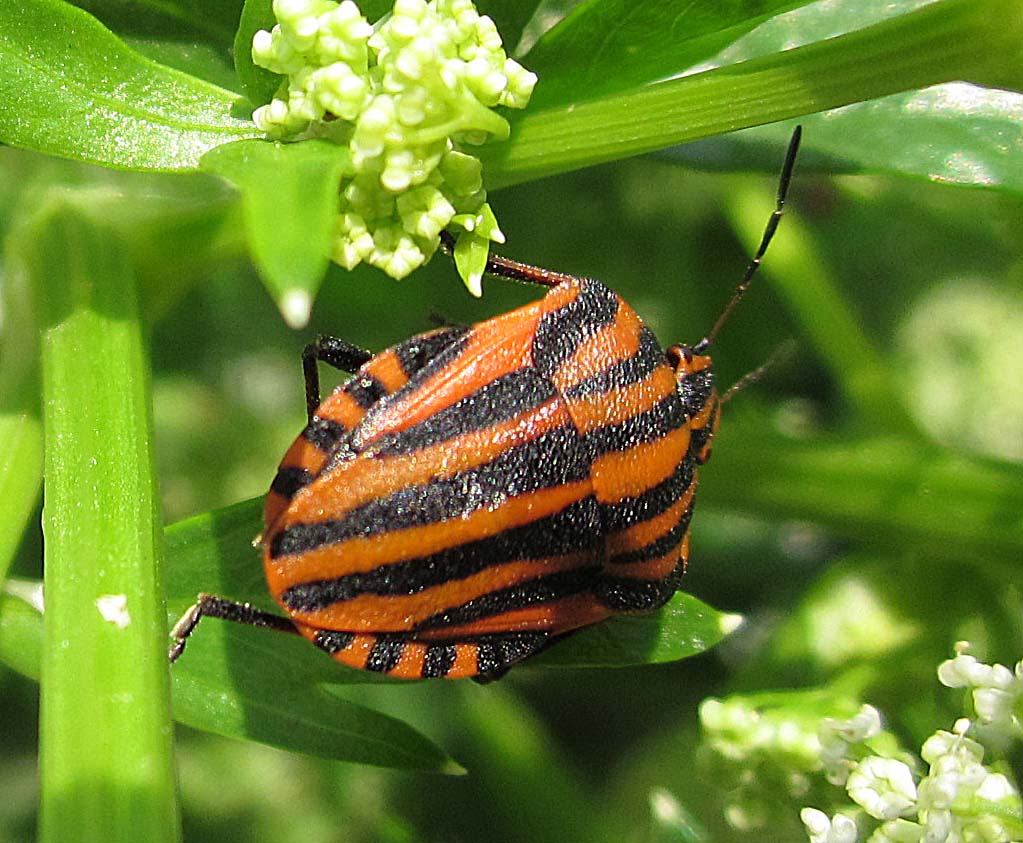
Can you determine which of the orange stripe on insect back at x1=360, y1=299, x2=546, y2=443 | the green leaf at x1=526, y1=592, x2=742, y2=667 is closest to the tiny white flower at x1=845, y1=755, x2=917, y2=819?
the green leaf at x1=526, y1=592, x2=742, y2=667

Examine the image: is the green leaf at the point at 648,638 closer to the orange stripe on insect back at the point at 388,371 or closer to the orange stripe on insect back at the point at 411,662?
the orange stripe on insect back at the point at 411,662

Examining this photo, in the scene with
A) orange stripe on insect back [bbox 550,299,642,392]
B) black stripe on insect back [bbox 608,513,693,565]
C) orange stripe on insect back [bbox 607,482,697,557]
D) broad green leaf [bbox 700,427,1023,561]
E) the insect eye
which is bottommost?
broad green leaf [bbox 700,427,1023,561]

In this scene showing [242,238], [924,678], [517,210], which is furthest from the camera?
[517,210]

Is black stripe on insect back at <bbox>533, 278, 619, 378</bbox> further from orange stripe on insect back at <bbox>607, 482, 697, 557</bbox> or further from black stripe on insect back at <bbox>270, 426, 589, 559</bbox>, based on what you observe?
orange stripe on insect back at <bbox>607, 482, 697, 557</bbox>

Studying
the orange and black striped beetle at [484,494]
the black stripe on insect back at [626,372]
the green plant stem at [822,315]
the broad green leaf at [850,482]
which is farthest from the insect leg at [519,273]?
the green plant stem at [822,315]

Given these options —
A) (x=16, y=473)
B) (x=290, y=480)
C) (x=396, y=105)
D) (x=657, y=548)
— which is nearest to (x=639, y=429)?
(x=657, y=548)

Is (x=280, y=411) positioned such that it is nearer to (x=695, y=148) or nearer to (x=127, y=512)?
(x=695, y=148)

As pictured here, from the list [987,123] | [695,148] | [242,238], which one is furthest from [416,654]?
[987,123]
